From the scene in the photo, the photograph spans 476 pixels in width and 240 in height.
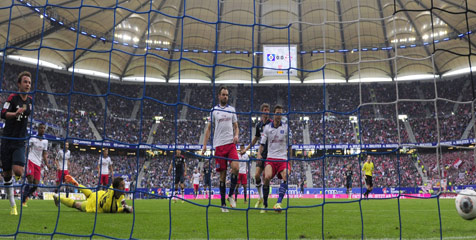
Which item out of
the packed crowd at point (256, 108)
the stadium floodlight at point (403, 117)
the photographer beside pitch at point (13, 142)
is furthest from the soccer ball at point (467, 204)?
the stadium floodlight at point (403, 117)

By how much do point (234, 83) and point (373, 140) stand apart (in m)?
15.8

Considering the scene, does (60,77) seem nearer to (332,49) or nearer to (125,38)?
(125,38)

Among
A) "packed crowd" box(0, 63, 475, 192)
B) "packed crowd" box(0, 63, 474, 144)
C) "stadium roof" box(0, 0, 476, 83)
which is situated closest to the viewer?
"stadium roof" box(0, 0, 476, 83)

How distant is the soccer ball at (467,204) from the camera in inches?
178

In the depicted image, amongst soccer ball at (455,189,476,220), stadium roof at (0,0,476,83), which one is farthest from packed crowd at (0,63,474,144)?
soccer ball at (455,189,476,220)

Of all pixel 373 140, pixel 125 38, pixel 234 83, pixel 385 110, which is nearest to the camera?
pixel 125 38

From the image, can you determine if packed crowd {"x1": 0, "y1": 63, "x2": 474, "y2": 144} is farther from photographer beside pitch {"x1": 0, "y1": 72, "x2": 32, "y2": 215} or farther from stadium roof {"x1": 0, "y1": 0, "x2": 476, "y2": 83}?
photographer beside pitch {"x1": 0, "y1": 72, "x2": 32, "y2": 215}

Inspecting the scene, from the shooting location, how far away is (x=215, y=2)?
28656mm

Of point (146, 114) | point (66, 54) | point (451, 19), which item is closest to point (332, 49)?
point (451, 19)

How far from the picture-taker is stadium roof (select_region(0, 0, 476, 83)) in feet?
93.6

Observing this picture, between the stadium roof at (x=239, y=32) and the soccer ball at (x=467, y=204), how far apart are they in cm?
2099

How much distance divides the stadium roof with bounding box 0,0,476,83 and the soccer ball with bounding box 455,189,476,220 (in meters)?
21.0

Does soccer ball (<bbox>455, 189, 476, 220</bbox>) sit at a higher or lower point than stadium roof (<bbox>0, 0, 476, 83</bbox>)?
lower

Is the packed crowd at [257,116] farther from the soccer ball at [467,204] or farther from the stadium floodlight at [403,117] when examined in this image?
the soccer ball at [467,204]
